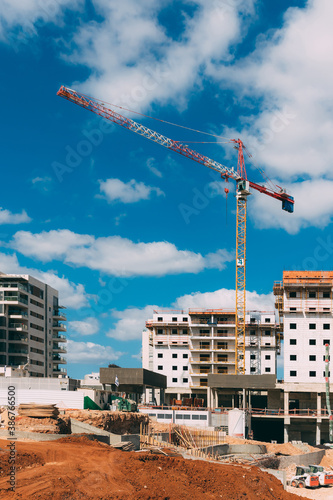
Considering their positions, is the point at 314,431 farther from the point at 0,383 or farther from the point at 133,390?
the point at 0,383

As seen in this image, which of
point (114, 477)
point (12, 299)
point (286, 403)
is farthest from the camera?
point (12, 299)

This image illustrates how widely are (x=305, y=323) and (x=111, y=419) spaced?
5303 cm

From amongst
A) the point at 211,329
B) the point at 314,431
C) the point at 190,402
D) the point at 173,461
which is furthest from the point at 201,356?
the point at 173,461

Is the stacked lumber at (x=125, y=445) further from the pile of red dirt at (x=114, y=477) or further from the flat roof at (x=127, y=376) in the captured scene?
the flat roof at (x=127, y=376)

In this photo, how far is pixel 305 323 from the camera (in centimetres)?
9956

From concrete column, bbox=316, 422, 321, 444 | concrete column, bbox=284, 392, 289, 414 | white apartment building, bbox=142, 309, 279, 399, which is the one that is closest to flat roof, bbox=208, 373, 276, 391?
concrete column, bbox=284, 392, 289, 414

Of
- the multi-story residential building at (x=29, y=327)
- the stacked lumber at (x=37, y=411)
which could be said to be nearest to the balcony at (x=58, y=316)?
the multi-story residential building at (x=29, y=327)

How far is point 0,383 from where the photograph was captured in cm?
6388

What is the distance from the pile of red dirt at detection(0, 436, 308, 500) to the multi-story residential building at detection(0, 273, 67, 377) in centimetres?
7267

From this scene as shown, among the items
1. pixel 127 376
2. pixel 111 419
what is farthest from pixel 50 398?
pixel 127 376

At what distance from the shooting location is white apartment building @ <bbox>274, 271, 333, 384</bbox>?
319 ft

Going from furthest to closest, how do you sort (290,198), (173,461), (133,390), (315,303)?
(290,198) < (315,303) < (133,390) < (173,461)

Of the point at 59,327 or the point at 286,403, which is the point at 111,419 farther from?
the point at 59,327

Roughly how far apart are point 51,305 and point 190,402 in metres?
41.9
